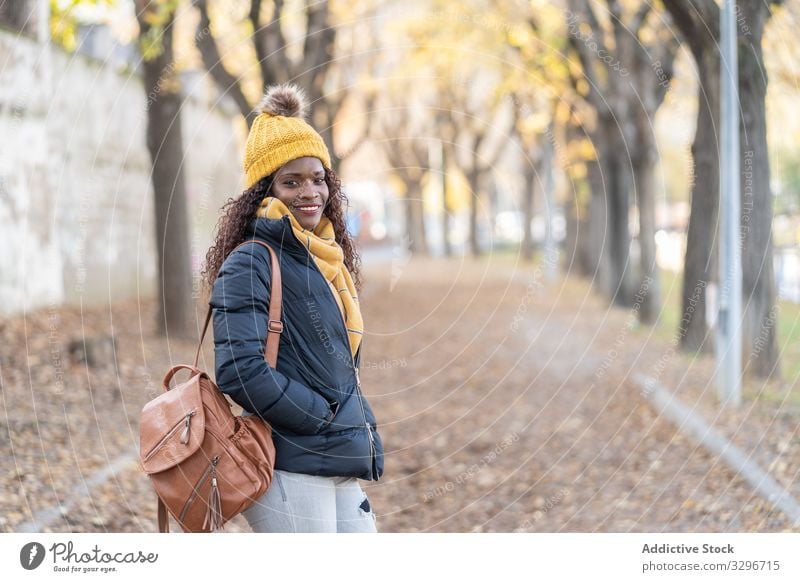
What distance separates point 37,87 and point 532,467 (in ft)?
32.6

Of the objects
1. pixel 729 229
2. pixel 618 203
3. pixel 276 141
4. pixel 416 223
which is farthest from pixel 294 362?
pixel 416 223

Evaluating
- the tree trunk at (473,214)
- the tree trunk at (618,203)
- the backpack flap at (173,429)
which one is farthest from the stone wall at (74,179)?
the tree trunk at (473,214)

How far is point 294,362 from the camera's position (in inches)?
138

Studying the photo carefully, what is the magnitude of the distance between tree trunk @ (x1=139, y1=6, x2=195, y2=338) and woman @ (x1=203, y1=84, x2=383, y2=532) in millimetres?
9467

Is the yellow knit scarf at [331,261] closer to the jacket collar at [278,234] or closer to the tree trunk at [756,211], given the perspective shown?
the jacket collar at [278,234]

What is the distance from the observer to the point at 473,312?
22.0 metres

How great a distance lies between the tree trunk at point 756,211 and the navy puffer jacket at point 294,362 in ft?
22.8

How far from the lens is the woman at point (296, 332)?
3387 mm

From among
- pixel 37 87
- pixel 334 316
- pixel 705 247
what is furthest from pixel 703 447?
A: pixel 37 87

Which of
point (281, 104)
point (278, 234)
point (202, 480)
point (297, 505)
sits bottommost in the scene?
point (297, 505)

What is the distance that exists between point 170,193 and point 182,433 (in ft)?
35.3

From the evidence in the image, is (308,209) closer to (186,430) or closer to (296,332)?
(296,332)
